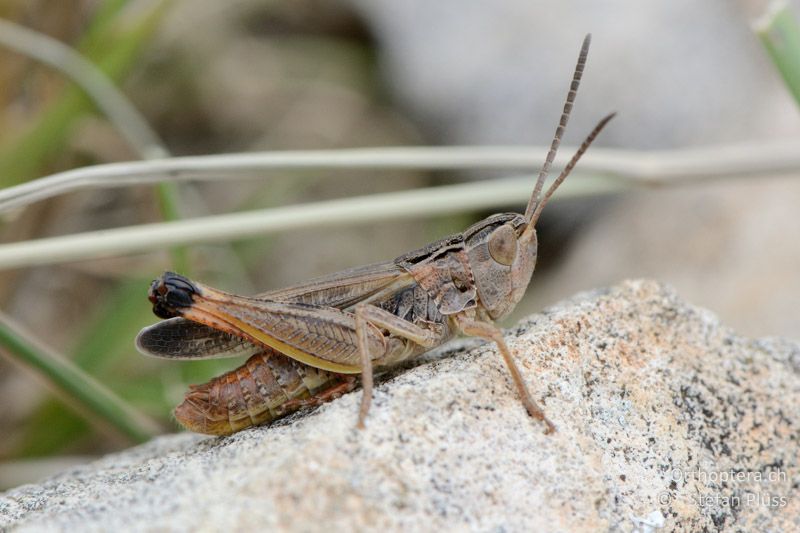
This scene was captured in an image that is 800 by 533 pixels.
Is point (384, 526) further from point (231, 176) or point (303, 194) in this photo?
point (303, 194)

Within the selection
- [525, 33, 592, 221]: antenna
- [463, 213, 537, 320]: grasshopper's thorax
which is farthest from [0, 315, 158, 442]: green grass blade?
[525, 33, 592, 221]: antenna

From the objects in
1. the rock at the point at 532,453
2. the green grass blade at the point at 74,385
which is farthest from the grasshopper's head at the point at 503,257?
the green grass blade at the point at 74,385

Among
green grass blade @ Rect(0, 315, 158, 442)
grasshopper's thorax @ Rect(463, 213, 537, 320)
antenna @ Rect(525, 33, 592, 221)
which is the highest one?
green grass blade @ Rect(0, 315, 158, 442)

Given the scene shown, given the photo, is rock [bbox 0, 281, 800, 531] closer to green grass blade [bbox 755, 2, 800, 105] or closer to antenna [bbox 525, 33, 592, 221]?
antenna [bbox 525, 33, 592, 221]

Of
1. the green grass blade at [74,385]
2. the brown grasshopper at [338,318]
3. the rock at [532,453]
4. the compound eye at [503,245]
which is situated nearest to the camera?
the rock at [532,453]

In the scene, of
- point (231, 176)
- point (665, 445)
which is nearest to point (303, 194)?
point (231, 176)

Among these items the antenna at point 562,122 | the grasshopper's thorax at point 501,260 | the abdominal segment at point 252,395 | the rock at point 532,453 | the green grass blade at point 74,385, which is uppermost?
the green grass blade at point 74,385

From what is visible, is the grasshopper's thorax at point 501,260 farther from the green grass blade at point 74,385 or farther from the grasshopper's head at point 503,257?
the green grass blade at point 74,385

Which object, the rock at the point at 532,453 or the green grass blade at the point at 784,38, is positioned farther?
the green grass blade at the point at 784,38

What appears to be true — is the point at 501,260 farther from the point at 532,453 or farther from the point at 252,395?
the point at 252,395
